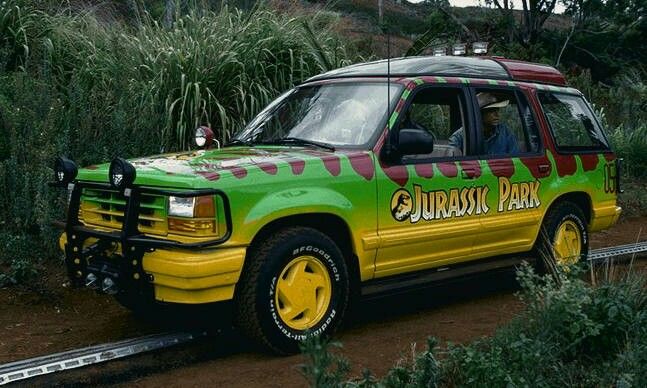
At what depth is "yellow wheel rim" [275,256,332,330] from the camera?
528cm

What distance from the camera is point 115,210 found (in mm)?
5406

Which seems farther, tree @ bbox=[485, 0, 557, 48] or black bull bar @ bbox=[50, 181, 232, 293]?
tree @ bbox=[485, 0, 557, 48]

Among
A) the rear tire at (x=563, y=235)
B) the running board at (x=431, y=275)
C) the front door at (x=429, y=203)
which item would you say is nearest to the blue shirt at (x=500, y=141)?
the front door at (x=429, y=203)

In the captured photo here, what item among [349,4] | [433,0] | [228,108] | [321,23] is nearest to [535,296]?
[228,108]

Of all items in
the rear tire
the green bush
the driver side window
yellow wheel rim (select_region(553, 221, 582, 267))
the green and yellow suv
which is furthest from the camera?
yellow wheel rim (select_region(553, 221, 582, 267))

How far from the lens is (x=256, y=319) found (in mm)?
5094

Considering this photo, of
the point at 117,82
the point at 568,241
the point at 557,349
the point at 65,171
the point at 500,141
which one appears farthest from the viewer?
the point at 117,82

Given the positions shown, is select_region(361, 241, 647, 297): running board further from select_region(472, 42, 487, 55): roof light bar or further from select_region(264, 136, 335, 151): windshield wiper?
select_region(472, 42, 487, 55): roof light bar

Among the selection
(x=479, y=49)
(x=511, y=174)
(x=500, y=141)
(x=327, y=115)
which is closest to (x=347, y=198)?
(x=327, y=115)

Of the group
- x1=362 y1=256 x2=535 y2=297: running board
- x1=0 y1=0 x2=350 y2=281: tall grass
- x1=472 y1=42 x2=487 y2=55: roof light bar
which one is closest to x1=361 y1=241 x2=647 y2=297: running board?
x1=362 y1=256 x2=535 y2=297: running board

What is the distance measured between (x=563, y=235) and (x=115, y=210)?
373 centimetres

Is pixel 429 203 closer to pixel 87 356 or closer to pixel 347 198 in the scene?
pixel 347 198

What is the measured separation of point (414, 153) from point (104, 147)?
321cm

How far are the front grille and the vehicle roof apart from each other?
5.91 feet
